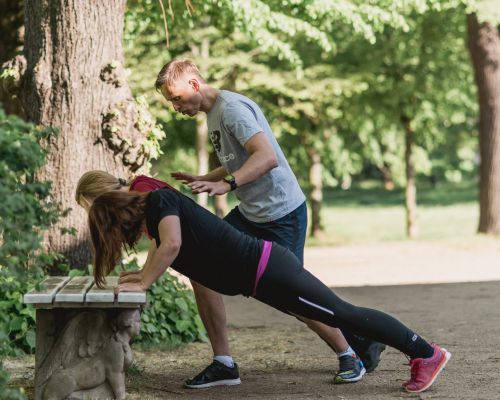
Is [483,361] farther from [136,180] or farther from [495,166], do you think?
[495,166]

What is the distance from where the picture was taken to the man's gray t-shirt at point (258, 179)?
5.74 m

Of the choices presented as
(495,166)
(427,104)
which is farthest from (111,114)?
(427,104)

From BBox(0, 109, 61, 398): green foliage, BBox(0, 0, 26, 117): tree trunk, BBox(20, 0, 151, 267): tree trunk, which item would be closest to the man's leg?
BBox(0, 109, 61, 398): green foliage

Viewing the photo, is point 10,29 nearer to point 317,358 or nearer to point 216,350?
point 317,358

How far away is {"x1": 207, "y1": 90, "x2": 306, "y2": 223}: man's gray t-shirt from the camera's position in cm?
574

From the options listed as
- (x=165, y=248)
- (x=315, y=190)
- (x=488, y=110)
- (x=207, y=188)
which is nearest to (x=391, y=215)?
(x=315, y=190)

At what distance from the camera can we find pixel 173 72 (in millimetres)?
5660

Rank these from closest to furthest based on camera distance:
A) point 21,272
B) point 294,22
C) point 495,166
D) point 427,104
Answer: point 21,272, point 294,22, point 495,166, point 427,104

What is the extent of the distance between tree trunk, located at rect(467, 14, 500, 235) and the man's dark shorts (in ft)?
45.2

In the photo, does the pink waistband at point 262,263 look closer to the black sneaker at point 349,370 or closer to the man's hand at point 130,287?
the man's hand at point 130,287

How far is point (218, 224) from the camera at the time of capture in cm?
528

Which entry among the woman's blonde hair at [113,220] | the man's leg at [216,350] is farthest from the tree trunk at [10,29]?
the woman's blonde hair at [113,220]

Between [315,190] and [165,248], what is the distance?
19.8 m

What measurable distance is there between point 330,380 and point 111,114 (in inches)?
121
